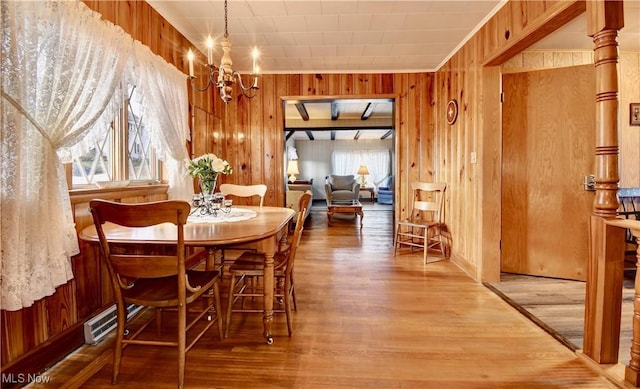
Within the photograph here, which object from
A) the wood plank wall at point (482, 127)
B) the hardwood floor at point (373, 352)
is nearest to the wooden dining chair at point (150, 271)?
the hardwood floor at point (373, 352)

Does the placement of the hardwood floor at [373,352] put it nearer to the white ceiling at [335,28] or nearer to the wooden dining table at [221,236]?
the wooden dining table at [221,236]

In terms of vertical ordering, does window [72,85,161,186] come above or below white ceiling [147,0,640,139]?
below

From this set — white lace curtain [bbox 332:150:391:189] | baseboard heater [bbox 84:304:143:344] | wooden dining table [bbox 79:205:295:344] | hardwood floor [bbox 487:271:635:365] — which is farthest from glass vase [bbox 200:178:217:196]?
white lace curtain [bbox 332:150:391:189]

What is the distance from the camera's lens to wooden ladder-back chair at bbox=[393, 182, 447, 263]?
148 inches

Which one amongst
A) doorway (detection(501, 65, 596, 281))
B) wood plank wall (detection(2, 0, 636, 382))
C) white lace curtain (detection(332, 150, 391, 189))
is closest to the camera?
wood plank wall (detection(2, 0, 636, 382))

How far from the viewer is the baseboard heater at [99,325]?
1899mm

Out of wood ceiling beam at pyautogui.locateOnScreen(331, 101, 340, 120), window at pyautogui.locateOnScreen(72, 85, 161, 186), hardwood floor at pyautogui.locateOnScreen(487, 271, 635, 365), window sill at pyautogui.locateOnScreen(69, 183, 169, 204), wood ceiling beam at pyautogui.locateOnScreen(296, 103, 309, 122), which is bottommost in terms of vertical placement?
hardwood floor at pyautogui.locateOnScreen(487, 271, 635, 365)

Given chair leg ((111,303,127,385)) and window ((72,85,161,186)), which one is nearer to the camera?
chair leg ((111,303,127,385))

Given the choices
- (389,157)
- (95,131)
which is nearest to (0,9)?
(95,131)

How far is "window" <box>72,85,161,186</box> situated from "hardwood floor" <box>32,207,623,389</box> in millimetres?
1092

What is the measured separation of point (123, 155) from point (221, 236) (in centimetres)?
140

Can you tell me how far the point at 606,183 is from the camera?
1628 millimetres

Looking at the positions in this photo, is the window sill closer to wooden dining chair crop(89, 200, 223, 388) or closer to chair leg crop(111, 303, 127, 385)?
wooden dining chair crop(89, 200, 223, 388)

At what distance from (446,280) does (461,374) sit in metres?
1.49
